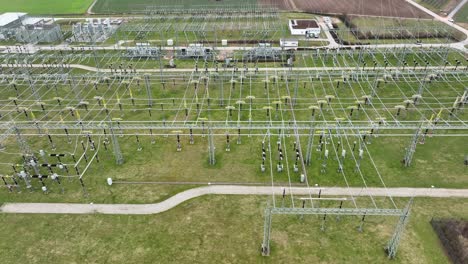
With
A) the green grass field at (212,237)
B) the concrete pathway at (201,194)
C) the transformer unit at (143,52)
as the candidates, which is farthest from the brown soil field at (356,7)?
the green grass field at (212,237)

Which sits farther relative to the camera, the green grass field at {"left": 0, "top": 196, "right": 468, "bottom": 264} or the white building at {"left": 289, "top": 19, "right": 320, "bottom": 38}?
the white building at {"left": 289, "top": 19, "right": 320, "bottom": 38}

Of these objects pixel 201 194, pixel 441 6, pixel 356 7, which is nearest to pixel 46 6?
pixel 356 7

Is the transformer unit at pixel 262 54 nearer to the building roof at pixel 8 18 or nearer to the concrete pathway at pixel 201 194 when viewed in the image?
the concrete pathway at pixel 201 194

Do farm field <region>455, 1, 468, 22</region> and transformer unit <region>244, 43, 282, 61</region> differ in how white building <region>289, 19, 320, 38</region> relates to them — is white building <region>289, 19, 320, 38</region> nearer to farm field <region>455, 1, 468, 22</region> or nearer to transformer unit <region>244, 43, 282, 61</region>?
transformer unit <region>244, 43, 282, 61</region>

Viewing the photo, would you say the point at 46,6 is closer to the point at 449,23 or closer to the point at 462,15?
the point at 449,23

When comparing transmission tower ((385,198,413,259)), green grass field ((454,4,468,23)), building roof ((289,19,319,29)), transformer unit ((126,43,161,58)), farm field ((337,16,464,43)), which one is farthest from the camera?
green grass field ((454,4,468,23))

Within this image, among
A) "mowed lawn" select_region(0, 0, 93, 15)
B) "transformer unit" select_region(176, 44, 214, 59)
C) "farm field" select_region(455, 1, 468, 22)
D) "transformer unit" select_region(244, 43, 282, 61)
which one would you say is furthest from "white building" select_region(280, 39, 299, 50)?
"mowed lawn" select_region(0, 0, 93, 15)
